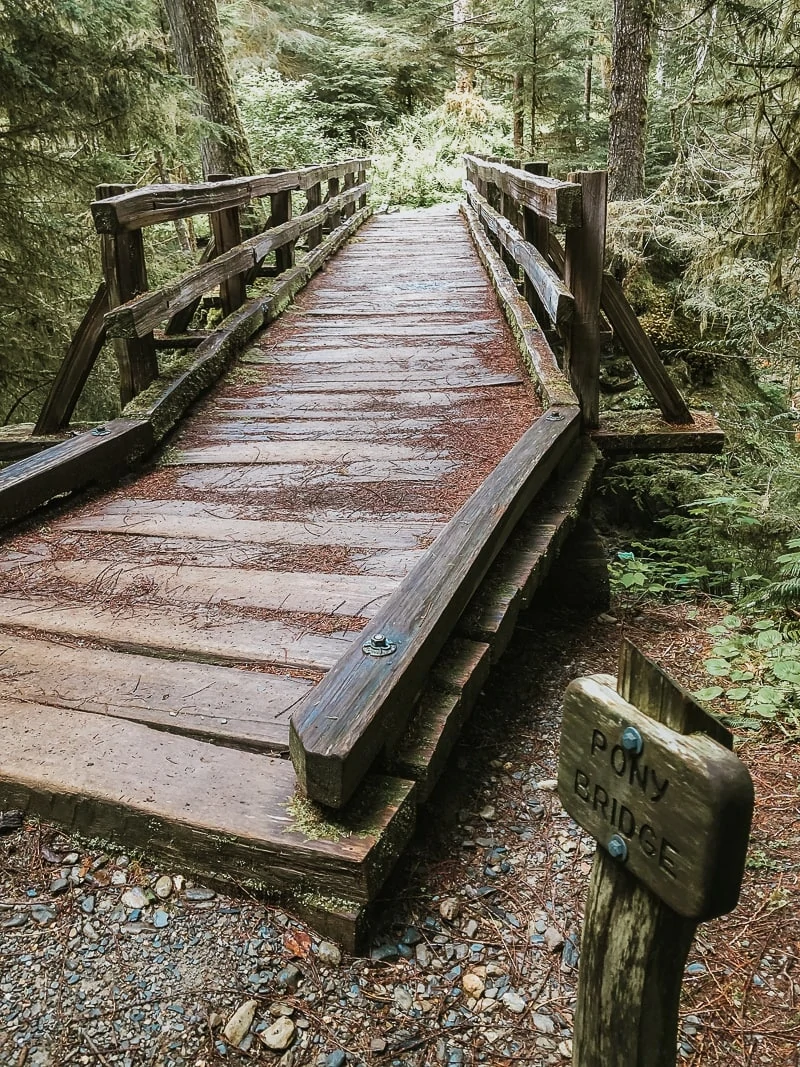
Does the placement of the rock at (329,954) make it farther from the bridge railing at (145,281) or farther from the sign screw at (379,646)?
the bridge railing at (145,281)

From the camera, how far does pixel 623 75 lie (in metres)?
11.0

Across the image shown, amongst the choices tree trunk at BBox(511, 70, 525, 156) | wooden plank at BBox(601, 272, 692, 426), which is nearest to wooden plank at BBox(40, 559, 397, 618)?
wooden plank at BBox(601, 272, 692, 426)

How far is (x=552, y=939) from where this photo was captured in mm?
2342

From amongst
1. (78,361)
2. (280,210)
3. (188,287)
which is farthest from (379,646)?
(280,210)

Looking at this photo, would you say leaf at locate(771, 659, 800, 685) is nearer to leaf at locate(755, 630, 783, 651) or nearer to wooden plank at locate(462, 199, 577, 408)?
leaf at locate(755, 630, 783, 651)

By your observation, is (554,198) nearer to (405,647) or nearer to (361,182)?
(405,647)

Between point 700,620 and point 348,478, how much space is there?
7.36ft

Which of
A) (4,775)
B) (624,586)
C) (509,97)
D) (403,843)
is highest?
(509,97)

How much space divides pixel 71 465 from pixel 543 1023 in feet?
12.0

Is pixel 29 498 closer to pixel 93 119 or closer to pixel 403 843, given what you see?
pixel 403 843

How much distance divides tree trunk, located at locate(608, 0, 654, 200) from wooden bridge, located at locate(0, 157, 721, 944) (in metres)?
3.73

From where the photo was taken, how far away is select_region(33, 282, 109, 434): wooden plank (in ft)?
18.9

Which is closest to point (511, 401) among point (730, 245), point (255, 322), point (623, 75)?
point (730, 245)

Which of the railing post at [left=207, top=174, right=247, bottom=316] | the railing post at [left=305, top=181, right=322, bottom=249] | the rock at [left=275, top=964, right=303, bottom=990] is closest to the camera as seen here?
the rock at [left=275, top=964, right=303, bottom=990]
